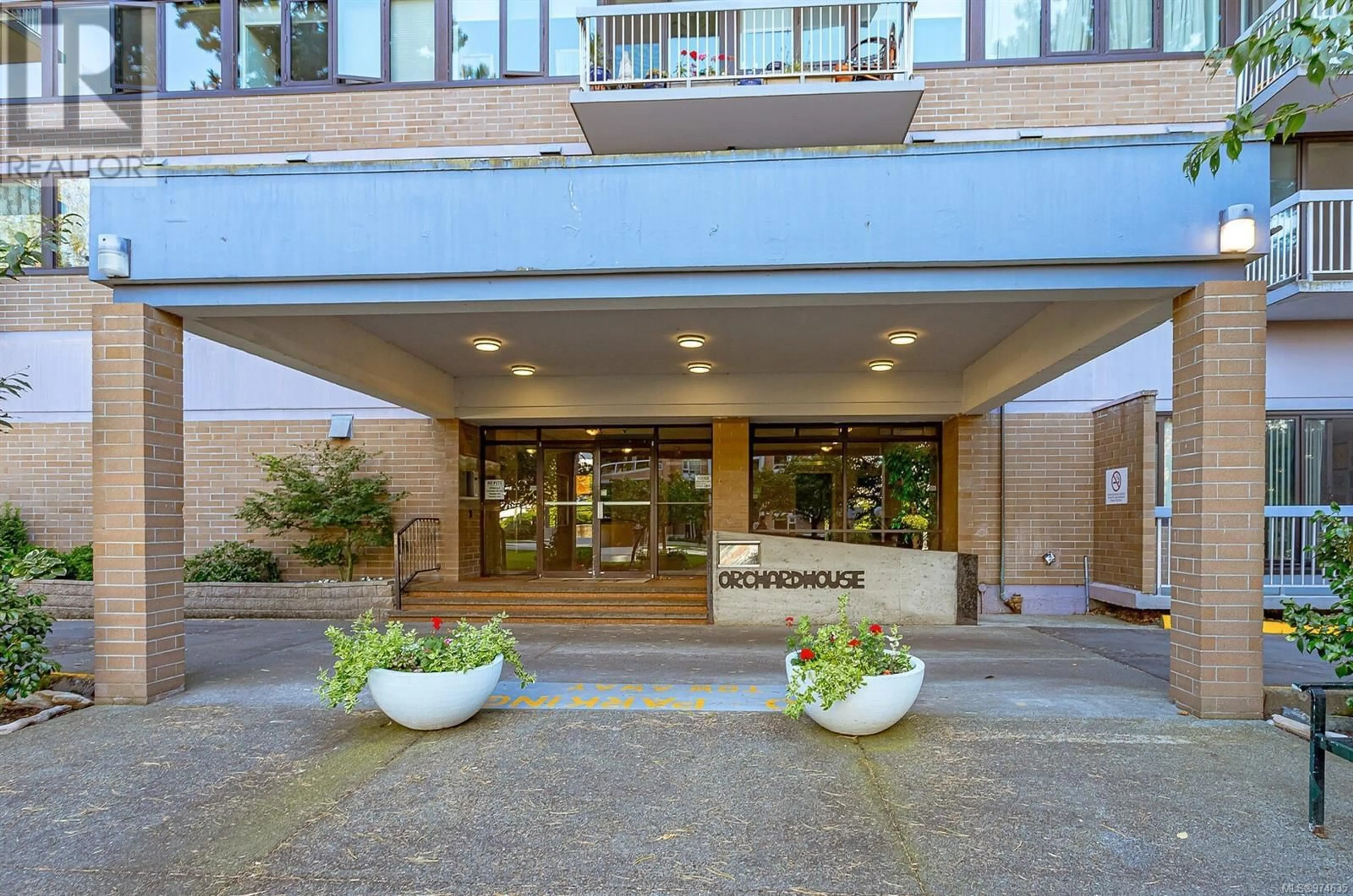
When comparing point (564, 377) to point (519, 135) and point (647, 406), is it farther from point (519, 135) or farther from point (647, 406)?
point (519, 135)

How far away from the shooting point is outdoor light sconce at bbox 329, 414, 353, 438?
34.1 feet

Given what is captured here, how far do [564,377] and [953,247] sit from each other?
6246mm

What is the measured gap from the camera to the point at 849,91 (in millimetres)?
8141

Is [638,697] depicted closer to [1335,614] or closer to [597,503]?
[1335,614]

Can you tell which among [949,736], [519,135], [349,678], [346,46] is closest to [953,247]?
[949,736]

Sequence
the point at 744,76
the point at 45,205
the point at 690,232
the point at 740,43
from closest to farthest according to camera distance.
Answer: the point at 690,232 → the point at 744,76 → the point at 740,43 → the point at 45,205

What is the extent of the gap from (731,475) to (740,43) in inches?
→ 237

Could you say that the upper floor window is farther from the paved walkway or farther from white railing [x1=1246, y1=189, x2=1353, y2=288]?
white railing [x1=1246, y1=189, x2=1353, y2=288]

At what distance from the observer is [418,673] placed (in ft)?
14.5

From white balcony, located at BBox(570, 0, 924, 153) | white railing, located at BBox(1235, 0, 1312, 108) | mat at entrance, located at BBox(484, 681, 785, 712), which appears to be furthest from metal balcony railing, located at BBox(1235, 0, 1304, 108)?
mat at entrance, located at BBox(484, 681, 785, 712)

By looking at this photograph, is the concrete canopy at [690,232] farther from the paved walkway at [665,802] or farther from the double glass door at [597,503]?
the double glass door at [597,503]

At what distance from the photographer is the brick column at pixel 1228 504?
15.2 feet

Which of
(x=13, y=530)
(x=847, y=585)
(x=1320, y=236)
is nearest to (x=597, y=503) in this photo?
(x=847, y=585)

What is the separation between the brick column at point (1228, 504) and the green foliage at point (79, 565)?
12.5 meters
